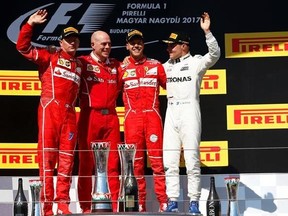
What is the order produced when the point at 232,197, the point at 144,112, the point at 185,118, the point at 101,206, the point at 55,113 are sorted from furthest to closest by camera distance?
the point at 144,112, the point at 185,118, the point at 55,113, the point at 232,197, the point at 101,206

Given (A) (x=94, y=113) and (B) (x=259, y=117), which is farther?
(B) (x=259, y=117)

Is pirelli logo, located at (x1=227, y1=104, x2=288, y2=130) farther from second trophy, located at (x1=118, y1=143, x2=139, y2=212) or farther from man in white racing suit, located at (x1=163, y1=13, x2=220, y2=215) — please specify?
second trophy, located at (x1=118, y1=143, x2=139, y2=212)

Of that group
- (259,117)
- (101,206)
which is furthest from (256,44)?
(101,206)

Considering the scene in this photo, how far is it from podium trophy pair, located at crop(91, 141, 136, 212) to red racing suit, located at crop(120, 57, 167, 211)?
509 mm

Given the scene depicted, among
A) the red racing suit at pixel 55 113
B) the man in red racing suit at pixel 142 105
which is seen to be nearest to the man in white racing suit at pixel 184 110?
the man in red racing suit at pixel 142 105

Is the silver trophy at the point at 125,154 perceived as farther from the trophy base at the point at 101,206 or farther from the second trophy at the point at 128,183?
the trophy base at the point at 101,206

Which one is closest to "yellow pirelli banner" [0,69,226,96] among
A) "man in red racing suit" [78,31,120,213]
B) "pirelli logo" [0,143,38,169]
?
"pirelli logo" [0,143,38,169]

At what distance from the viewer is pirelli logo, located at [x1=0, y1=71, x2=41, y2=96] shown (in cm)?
1005

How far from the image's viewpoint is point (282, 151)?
10.2 m

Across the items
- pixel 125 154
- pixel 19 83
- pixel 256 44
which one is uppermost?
pixel 256 44

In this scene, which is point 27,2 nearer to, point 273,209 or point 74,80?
point 74,80

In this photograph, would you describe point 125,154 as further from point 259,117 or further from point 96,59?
point 259,117

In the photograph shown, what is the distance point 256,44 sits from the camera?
33.4 ft

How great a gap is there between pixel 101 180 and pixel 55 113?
82 centimetres
